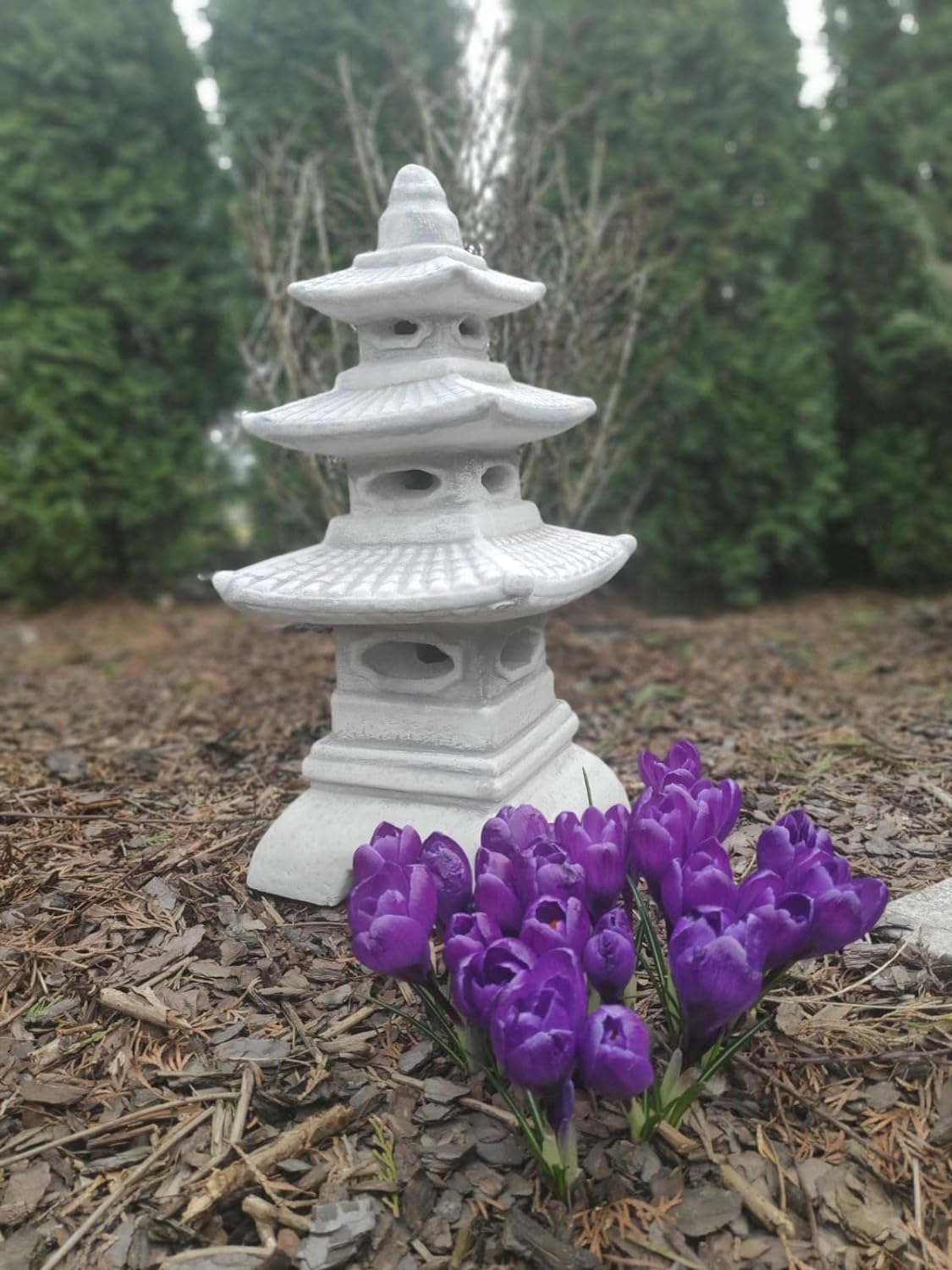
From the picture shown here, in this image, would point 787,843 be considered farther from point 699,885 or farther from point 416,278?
point 416,278

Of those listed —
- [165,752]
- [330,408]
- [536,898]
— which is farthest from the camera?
[165,752]

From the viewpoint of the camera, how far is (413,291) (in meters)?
2.26

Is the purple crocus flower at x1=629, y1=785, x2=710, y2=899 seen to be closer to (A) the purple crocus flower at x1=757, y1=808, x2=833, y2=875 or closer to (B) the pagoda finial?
(A) the purple crocus flower at x1=757, y1=808, x2=833, y2=875

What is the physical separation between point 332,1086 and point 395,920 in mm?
454

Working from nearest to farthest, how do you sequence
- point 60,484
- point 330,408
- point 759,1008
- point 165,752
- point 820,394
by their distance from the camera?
point 759,1008 < point 330,408 < point 165,752 < point 820,394 < point 60,484

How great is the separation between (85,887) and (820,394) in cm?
523

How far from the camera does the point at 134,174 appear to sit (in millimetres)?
6223

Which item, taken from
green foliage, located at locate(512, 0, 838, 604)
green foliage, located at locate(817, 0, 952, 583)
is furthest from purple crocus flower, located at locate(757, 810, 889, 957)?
green foliage, located at locate(817, 0, 952, 583)

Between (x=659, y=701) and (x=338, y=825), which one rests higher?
(x=338, y=825)

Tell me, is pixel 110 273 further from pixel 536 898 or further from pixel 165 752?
Answer: pixel 536 898

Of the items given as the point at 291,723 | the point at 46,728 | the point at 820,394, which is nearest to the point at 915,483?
the point at 820,394

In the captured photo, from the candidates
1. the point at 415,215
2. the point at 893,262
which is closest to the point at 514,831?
the point at 415,215

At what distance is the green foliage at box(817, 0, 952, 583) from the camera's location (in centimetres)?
577

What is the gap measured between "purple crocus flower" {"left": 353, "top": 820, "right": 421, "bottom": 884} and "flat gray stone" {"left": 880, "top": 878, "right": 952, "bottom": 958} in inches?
44.4
